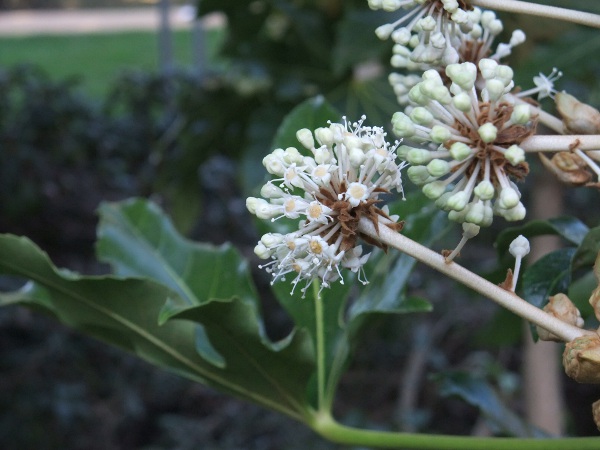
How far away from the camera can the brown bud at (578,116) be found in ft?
1.54

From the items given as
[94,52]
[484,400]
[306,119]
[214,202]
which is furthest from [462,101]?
[94,52]

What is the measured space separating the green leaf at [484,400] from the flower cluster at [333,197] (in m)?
0.39

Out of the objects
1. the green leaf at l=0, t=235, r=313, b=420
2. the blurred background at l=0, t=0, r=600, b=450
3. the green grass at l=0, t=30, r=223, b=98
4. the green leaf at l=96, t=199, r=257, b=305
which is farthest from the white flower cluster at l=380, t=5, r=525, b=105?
the green grass at l=0, t=30, r=223, b=98

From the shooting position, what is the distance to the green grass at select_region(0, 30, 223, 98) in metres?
5.05

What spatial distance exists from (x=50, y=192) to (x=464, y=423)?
156 centimetres

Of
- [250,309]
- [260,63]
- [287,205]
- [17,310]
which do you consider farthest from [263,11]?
[17,310]

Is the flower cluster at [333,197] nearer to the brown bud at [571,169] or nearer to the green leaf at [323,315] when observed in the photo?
the brown bud at [571,169]

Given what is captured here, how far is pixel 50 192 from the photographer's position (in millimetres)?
2807

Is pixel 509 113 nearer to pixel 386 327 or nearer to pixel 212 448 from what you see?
pixel 212 448

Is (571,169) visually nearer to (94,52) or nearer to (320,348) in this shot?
(320,348)

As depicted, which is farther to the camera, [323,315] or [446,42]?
[323,315]

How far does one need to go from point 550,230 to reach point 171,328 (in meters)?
0.32

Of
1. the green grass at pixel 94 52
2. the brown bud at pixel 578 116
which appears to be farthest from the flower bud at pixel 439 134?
the green grass at pixel 94 52

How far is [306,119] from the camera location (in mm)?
774
